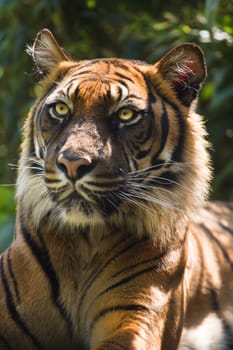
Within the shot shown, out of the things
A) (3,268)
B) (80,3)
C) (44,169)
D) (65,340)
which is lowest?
(65,340)

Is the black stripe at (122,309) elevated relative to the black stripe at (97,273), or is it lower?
lower

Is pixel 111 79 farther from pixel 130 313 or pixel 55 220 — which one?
pixel 130 313

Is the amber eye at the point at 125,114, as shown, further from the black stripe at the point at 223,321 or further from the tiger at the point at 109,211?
the black stripe at the point at 223,321

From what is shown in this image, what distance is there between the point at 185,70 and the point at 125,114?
0.41 meters

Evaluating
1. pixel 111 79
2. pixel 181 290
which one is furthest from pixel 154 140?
pixel 181 290

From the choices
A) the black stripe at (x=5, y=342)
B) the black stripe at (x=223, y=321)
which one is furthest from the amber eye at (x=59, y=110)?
the black stripe at (x=223, y=321)

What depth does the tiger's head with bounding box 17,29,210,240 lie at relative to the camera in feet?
11.0

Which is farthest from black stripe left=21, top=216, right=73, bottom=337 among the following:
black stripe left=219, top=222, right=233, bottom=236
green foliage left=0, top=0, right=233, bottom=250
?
green foliage left=0, top=0, right=233, bottom=250

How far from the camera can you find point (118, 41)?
7867mm

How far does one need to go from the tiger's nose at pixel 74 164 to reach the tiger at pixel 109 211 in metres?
0.09

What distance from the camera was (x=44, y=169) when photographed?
3.46m

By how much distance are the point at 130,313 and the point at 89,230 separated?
0.35 meters

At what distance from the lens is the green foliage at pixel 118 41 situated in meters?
6.89

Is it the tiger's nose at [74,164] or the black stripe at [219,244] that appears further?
the black stripe at [219,244]
